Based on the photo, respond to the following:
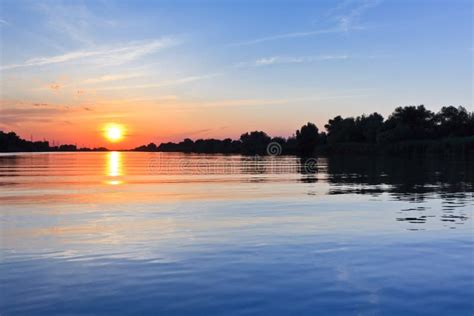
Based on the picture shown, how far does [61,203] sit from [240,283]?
21.6m

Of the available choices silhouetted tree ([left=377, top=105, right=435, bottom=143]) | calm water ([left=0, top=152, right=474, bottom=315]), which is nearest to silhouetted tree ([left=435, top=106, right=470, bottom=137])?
silhouetted tree ([left=377, top=105, right=435, bottom=143])

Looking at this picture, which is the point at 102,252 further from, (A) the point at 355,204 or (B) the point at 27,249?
(A) the point at 355,204

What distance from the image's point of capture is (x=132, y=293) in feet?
37.3

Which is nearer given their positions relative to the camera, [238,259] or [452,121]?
[238,259]

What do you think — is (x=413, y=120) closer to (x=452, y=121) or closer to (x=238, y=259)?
(x=452, y=121)

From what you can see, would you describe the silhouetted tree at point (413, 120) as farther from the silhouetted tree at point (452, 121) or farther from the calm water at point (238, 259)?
the calm water at point (238, 259)

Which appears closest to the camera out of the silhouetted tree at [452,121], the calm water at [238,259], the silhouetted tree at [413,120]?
the calm water at [238,259]

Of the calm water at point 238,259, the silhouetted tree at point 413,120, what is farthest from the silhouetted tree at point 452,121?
the calm water at point 238,259

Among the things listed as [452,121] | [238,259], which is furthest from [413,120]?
[238,259]

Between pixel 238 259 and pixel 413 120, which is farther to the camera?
pixel 413 120

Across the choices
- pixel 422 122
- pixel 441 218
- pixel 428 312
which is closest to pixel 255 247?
pixel 428 312

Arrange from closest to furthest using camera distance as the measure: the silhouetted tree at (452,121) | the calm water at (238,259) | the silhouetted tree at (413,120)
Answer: the calm water at (238,259) → the silhouetted tree at (452,121) → the silhouetted tree at (413,120)

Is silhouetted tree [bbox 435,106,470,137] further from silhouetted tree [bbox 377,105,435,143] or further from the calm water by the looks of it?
the calm water

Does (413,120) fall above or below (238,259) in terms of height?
above
